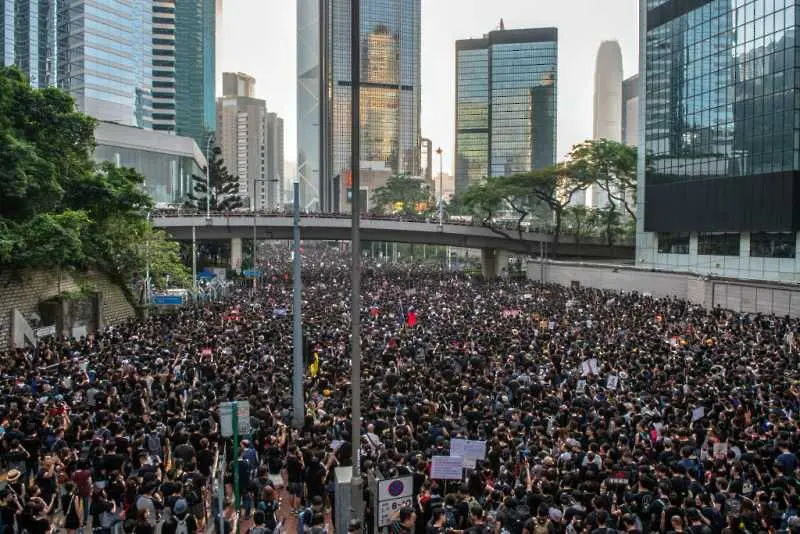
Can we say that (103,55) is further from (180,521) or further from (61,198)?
(180,521)

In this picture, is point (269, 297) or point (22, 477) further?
point (269, 297)

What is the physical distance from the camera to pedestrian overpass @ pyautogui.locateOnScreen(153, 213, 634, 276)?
5984 cm

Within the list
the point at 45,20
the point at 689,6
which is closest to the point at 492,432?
the point at 689,6

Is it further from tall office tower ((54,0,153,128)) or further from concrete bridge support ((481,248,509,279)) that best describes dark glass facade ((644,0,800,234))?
tall office tower ((54,0,153,128))

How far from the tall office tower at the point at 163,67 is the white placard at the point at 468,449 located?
131m

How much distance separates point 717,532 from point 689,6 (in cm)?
4811

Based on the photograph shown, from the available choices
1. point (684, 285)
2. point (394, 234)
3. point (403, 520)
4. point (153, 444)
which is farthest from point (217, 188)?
point (403, 520)

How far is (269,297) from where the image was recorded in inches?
1591

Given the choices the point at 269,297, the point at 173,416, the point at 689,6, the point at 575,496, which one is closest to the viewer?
the point at 575,496

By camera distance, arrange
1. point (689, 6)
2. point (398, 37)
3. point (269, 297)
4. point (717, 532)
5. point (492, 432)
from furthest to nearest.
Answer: point (398, 37) < point (689, 6) < point (269, 297) < point (492, 432) < point (717, 532)

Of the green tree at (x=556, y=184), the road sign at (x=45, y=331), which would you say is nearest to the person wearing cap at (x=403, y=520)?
the road sign at (x=45, y=331)

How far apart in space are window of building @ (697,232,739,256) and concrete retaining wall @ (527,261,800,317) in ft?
15.0

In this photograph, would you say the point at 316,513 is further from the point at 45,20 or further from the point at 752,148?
the point at 45,20

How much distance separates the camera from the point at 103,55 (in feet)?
317
